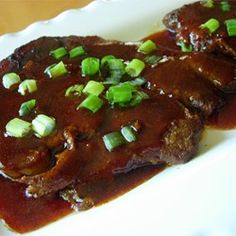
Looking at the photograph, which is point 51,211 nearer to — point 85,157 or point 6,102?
point 85,157

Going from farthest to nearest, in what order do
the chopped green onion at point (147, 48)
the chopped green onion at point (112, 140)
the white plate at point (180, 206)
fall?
the chopped green onion at point (147, 48)
the chopped green onion at point (112, 140)
the white plate at point (180, 206)

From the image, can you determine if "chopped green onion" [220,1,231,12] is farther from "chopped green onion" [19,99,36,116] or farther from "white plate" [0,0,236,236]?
"chopped green onion" [19,99,36,116]

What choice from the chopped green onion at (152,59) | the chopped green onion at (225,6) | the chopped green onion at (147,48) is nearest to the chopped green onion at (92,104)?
the chopped green onion at (152,59)

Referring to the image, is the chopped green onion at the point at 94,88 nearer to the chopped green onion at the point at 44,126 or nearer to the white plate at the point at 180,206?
the chopped green onion at the point at 44,126

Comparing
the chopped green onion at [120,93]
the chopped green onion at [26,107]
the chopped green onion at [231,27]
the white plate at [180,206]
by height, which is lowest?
the white plate at [180,206]

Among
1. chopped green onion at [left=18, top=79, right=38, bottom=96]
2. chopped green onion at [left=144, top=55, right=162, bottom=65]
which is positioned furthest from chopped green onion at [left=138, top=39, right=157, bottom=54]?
chopped green onion at [left=18, top=79, right=38, bottom=96]

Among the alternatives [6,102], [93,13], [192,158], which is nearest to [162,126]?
[192,158]

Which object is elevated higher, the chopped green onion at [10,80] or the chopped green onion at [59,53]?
the chopped green onion at [10,80]
